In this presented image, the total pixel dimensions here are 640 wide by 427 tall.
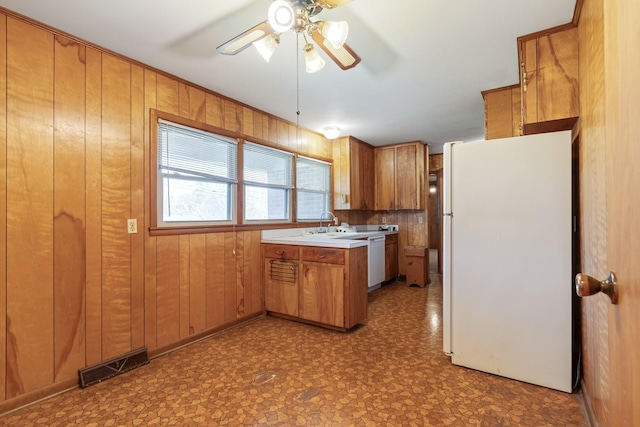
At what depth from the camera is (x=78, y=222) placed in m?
2.10

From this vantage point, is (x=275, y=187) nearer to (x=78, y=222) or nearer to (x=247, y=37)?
(x=78, y=222)

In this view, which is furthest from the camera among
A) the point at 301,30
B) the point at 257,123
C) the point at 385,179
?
the point at 385,179

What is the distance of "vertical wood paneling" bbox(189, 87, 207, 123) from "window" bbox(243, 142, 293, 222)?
0.56 meters

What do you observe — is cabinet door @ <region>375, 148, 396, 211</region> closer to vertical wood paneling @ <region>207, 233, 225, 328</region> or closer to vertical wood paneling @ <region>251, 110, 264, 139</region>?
vertical wood paneling @ <region>251, 110, 264, 139</region>

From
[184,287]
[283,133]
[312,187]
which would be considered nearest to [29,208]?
[184,287]

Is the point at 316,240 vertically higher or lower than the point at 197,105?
lower

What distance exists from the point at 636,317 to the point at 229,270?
9.73 ft

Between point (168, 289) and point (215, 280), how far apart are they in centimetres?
46

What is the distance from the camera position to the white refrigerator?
1.94 metres

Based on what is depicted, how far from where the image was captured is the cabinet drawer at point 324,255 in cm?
298

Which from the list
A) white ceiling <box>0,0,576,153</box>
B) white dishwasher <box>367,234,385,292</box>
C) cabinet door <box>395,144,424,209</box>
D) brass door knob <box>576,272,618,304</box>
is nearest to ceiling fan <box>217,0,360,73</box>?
white ceiling <box>0,0,576,153</box>

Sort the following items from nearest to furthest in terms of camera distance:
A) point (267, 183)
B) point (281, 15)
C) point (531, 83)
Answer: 1. point (281, 15)
2. point (531, 83)
3. point (267, 183)

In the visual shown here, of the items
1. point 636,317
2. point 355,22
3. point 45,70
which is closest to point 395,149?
point 355,22

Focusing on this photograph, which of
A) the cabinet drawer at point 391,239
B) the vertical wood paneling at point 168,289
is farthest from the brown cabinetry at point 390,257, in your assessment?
the vertical wood paneling at point 168,289
